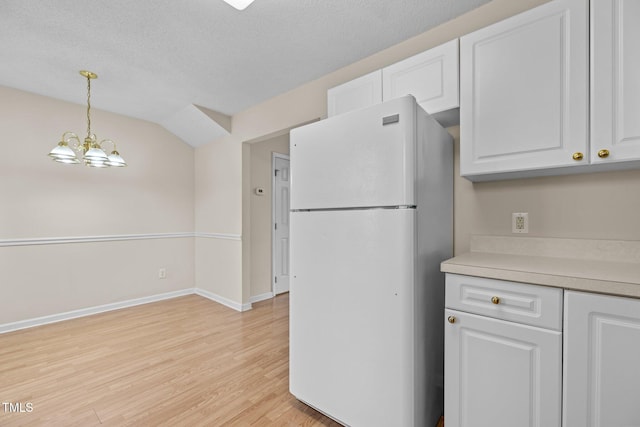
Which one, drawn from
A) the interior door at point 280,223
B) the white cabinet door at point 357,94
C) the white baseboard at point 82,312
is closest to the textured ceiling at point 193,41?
the white cabinet door at point 357,94

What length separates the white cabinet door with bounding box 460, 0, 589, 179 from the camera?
119 cm

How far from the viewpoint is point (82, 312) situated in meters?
3.27

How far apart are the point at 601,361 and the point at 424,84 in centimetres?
147

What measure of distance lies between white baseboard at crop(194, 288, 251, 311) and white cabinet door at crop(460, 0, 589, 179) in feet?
9.74

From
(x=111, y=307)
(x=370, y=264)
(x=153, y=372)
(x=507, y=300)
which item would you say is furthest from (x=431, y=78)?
(x=111, y=307)

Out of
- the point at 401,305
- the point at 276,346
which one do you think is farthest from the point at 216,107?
the point at 401,305

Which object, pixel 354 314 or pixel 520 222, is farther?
pixel 520 222

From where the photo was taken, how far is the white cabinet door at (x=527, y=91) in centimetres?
119

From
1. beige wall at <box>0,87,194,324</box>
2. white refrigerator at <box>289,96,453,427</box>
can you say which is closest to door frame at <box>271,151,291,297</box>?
beige wall at <box>0,87,194,324</box>

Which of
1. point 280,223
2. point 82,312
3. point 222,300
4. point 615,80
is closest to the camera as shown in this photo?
point 615,80

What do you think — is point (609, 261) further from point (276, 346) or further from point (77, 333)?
point (77, 333)

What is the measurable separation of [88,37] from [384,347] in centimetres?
279

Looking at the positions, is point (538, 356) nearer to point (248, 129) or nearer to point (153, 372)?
point (153, 372)

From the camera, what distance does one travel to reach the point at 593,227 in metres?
1.40
